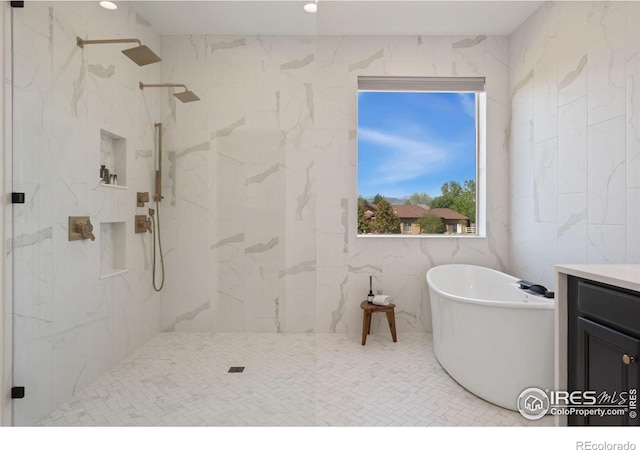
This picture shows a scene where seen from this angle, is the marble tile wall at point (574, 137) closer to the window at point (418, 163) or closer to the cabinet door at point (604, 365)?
the window at point (418, 163)

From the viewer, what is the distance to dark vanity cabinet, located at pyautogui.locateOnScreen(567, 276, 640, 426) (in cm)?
118

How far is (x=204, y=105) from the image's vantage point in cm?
182

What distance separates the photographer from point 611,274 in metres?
1.29

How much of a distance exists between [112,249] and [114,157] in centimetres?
50

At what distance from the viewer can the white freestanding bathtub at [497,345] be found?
194 centimetres

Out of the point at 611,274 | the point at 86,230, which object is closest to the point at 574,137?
the point at 611,274

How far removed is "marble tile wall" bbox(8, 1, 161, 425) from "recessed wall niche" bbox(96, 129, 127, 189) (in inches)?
1.1

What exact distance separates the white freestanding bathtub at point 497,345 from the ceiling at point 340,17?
193cm

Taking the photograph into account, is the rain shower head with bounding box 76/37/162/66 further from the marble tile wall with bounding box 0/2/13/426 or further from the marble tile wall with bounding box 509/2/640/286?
the marble tile wall with bounding box 509/2/640/286

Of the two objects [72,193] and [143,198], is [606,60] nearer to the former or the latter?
[143,198]
